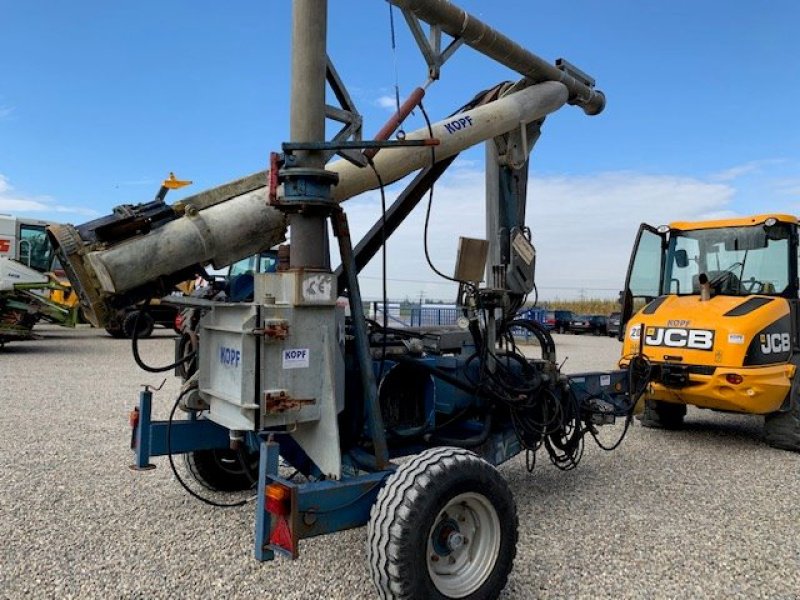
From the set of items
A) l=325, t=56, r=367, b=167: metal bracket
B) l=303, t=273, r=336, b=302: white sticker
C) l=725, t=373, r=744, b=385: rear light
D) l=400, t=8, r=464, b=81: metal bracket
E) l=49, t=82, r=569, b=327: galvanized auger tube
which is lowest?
l=725, t=373, r=744, b=385: rear light

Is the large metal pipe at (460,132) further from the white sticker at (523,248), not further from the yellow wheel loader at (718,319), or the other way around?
the yellow wheel loader at (718,319)

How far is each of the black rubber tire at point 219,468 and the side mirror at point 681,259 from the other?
5619 millimetres

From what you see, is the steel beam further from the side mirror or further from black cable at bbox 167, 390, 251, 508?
the side mirror

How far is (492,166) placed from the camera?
5773 millimetres

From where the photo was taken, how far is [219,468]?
5203 mm

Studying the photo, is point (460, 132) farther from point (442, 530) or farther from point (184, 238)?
point (442, 530)

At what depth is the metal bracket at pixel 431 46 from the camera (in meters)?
4.52

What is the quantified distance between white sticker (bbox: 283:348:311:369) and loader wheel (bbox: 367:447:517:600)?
76 cm

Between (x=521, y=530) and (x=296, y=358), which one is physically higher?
(x=296, y=358)

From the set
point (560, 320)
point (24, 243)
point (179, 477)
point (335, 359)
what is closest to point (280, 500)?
point (335, 359)

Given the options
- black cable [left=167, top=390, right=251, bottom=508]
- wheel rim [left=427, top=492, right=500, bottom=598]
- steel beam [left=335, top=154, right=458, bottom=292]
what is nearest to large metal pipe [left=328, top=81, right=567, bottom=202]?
steel beam [left=335, top=154, right=458, bottom=292]

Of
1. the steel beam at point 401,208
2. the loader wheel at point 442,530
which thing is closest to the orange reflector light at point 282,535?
the loader wheel at point 442,530

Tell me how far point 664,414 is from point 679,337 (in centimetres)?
150

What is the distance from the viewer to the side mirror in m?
8.12
